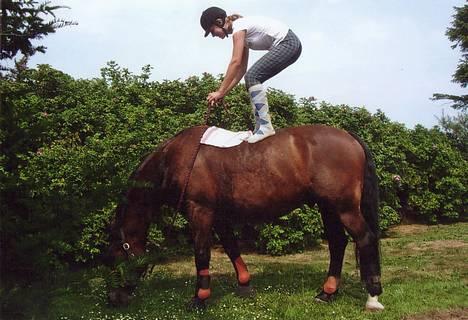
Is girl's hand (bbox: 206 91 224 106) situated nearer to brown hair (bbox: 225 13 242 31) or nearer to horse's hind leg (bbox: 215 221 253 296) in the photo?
brown hair (bbox: 225 13 242 31)

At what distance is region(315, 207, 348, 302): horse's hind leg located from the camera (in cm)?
520

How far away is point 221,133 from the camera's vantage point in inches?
203

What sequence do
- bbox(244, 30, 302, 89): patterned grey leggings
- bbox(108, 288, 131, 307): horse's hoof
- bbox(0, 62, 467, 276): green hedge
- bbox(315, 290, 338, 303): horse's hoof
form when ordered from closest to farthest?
bbox(0, 62, 467, 276): green hedge, bbox(108, 288, 131, 307): horse's hoof, bbox(244, 30, 302, 89): patterned grey leggings, bbox(315, 290, 338, 303): horse's hoof

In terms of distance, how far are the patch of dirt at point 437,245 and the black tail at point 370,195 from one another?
4369 mm

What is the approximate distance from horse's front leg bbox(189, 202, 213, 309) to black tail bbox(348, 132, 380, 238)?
5.36ft

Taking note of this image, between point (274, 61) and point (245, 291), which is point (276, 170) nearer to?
point (274, 61)

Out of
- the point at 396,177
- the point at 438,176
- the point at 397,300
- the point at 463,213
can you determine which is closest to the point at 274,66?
the point at 397,300

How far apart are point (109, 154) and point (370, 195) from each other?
3616mm

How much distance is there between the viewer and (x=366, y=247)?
15.7 feet

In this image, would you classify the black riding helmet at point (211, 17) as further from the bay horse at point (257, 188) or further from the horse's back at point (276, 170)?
the horse's back at point (276, 170)

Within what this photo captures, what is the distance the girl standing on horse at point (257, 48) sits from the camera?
4.97 m

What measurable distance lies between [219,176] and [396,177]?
664cm

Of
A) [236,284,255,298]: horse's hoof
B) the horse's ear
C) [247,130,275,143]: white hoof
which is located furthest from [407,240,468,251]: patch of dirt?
the horse's ear

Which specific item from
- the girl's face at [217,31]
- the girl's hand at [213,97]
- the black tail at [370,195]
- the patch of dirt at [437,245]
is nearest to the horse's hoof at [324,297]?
the black tail at [370,195]
